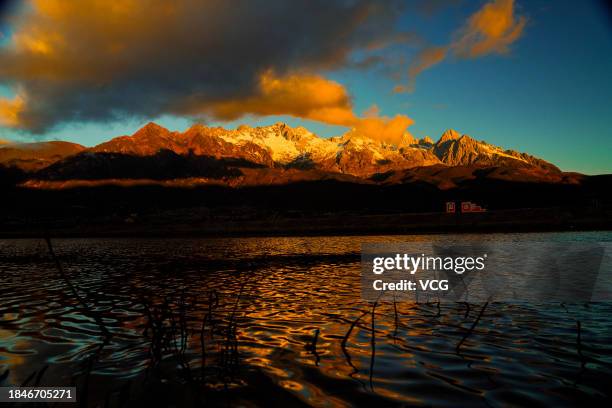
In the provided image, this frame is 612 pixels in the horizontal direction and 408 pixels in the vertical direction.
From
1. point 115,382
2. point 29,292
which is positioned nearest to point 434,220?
A: point 29,292

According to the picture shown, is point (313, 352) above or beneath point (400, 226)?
beneath

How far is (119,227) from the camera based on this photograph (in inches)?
6358

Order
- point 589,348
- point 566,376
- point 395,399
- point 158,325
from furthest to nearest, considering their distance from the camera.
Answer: point 589,348 → point 158,325 → point 566,376 → point 395,399

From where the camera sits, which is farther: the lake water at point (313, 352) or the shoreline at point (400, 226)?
the shoreline at point (400, 226)

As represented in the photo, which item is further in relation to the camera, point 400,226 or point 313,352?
point 400,226

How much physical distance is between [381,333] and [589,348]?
6.55 m

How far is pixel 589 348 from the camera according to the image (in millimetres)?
12586

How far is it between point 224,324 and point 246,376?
583cm

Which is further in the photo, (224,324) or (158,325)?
(224,324)

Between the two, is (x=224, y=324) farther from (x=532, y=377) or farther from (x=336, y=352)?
(x=532, y=377)

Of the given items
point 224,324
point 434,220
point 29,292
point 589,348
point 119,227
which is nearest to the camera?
point 589,348

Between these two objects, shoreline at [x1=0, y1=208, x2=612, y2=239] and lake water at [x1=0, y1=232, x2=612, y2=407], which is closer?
lake water at [x1=0, y1=232, x2=612, y2=407]

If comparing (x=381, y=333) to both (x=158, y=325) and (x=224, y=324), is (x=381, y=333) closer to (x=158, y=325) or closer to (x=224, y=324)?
(x=224, y=324)

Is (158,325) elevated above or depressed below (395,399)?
above
